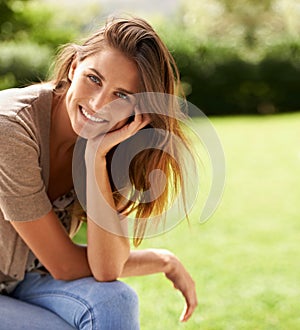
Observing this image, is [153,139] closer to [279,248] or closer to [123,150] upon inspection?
[123,150]

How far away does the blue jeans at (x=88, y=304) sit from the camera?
62.2 inches

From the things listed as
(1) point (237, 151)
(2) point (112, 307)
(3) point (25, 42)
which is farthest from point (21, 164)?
(3) point (25, 42)

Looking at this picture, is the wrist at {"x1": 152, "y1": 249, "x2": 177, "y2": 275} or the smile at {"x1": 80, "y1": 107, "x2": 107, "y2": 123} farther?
the wrist at {"x1": 152, "y1": 249, "x2": 177, "y2": 275}

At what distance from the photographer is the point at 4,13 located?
32.4 feet

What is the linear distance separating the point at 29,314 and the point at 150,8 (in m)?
24.6

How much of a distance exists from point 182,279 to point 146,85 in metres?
0.59

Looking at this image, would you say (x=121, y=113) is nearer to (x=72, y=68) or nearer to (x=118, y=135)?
(x=118, y=135)

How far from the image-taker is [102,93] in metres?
1.61

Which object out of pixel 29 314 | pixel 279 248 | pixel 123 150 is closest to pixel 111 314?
pixel 29 314

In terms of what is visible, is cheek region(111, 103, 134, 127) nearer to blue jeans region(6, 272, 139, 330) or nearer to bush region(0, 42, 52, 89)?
blue jeans region(6, 272, 139, 330)

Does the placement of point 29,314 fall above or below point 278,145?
above

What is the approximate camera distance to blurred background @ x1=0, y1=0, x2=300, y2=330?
120 inches

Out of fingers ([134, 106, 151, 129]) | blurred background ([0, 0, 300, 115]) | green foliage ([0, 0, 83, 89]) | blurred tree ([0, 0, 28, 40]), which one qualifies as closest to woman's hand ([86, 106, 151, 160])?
fingers ([134, 106, 151, 129])

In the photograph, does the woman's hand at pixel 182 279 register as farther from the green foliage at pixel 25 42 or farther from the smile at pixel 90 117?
the green foliage at pixel 25 42
